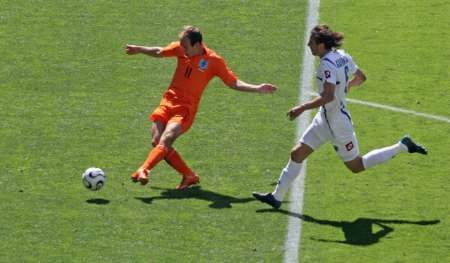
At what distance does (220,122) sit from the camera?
715 inches

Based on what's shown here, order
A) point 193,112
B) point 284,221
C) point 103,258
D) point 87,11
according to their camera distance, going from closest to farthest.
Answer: point 103,258 → point 284,221 → point 193,112 → point 87,11

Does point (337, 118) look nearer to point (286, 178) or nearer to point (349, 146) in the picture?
point (349, 146)

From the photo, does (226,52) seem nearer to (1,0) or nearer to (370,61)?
(370,61)

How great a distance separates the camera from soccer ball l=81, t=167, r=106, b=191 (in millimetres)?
15781

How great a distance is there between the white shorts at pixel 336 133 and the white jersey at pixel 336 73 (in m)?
0.11

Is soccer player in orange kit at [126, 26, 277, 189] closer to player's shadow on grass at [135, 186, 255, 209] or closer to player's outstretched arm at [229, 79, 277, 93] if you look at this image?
player's outstretched arm at [229, 79, 277, 93]

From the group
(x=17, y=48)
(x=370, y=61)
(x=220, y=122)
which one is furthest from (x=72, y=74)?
(x=370, y=61)

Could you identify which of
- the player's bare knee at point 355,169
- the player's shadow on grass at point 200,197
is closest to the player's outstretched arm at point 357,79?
the player's bare knee at point 355,169

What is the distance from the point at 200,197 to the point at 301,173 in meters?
1.45

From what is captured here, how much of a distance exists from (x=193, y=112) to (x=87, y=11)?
5.94 m

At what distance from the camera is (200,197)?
52.3 ft

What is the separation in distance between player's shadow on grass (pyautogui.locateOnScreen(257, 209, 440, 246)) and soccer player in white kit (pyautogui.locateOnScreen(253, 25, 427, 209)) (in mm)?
498

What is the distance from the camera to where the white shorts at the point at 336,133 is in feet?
50.8

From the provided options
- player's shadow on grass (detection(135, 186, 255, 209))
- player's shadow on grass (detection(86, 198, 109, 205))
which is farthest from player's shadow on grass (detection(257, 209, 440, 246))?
player's shadow on grass (detection(86, 198, 109, 205))
